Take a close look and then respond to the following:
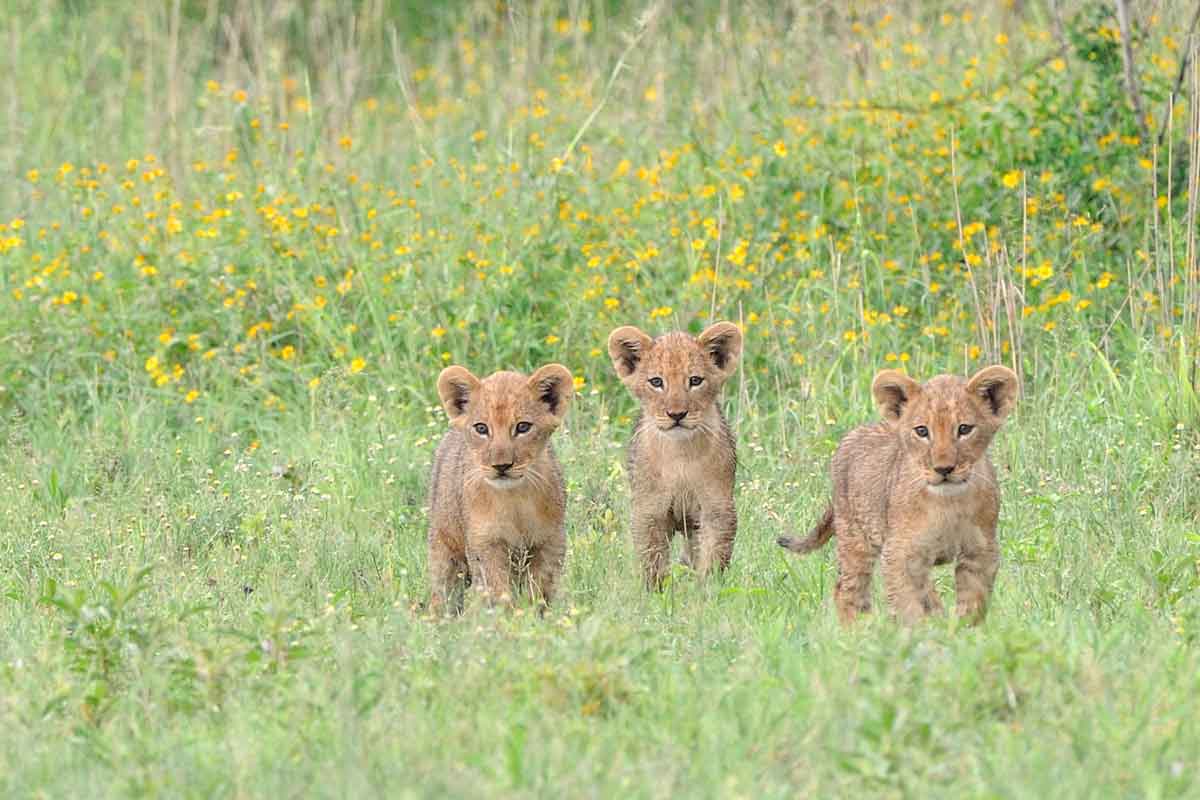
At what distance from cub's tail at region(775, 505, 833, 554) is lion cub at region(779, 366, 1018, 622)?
0.62 metres

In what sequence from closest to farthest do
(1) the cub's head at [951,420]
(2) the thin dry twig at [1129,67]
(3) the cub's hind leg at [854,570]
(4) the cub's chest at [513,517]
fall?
1. (1) the cub's head at [951,420]
2. (3) the cub's hind leg at [854,570]
3. (4) the cub's chest at [513,517]
4. (2) the thin dry twig at [1129,67]

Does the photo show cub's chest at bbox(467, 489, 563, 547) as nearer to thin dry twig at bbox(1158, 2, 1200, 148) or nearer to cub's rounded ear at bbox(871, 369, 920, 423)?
cub's rounded ear at bbox(871, 369, 920, 423)

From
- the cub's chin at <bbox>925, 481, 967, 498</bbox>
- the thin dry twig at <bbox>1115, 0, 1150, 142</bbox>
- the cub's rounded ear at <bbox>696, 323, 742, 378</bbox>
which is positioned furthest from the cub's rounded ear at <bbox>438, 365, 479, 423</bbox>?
the thin dry twig at <bbox>1115, 0, 1150, 142</bbox>

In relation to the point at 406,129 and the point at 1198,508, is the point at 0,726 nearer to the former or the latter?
the point at 1198,508

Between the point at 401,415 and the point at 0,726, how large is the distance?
4.54 metres

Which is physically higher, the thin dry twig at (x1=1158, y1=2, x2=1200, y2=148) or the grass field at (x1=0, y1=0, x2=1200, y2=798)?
the thin dry twig at (x1=1158, y1=2, x2=1200, y2=148)

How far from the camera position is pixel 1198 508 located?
8.11 metres

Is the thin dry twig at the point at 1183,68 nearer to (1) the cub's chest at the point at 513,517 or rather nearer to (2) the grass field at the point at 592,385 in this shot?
(2) the grass field at the point at 592,385

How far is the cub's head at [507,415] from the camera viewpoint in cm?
708

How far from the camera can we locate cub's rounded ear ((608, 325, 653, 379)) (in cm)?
782

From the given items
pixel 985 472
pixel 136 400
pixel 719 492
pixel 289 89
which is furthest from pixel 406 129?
pixel 985 472

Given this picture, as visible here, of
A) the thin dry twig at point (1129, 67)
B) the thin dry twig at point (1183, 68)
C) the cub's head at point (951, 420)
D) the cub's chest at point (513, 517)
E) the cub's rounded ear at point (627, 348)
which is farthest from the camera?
the thin dry twig at point (1129, 67)

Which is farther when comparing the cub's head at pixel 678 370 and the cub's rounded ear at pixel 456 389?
the cub's head at pixel 678 370

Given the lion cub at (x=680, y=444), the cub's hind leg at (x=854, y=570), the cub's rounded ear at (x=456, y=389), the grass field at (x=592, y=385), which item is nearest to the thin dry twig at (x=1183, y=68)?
the grass field at (x=592, y=385)
